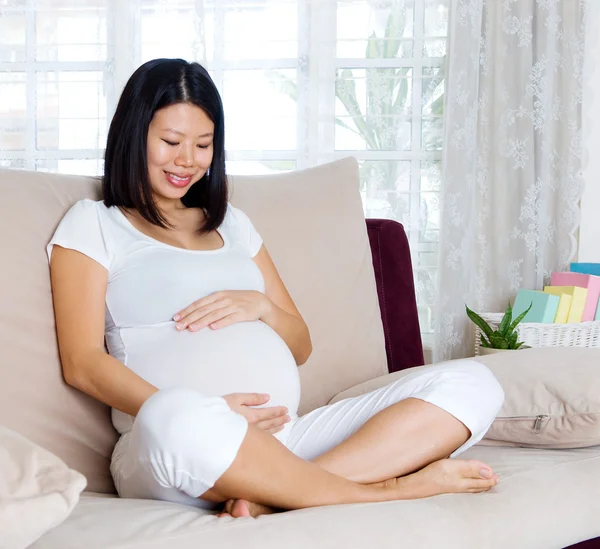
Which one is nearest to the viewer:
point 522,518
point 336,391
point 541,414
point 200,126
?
point 522,518

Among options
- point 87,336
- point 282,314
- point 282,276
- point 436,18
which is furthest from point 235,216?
point 436,18

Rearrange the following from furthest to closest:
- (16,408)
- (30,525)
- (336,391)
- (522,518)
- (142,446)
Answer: (336,391)
(16,408)
(522,518)
(142,446)
(30,525)

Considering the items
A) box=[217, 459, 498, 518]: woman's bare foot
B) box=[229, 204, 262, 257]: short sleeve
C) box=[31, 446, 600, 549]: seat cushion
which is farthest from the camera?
box=[229, 204, 262, 257]: short sleeve

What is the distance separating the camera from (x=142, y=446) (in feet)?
3.55

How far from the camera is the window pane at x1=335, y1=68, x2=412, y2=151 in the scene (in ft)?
9.68

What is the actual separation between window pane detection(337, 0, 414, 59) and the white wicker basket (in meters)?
1.10

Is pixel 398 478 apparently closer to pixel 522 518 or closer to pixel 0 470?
pixel 522 518

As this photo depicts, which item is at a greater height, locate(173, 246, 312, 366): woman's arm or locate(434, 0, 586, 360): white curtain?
locate(434, 0, 586, 360): white curtain

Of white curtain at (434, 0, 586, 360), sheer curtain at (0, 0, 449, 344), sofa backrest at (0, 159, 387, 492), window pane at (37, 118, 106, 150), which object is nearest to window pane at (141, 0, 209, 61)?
sheer curtain at (0, 0, 449, 344)

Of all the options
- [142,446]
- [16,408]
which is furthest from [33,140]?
[142,446]

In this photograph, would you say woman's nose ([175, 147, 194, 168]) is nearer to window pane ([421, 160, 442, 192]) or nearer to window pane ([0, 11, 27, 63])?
window pane ([421, 160, 442, 192])

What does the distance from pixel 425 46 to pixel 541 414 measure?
181cm

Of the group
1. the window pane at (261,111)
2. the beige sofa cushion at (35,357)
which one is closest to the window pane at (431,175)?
the window pane at (261,111)

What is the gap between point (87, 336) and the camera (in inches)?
53.1
